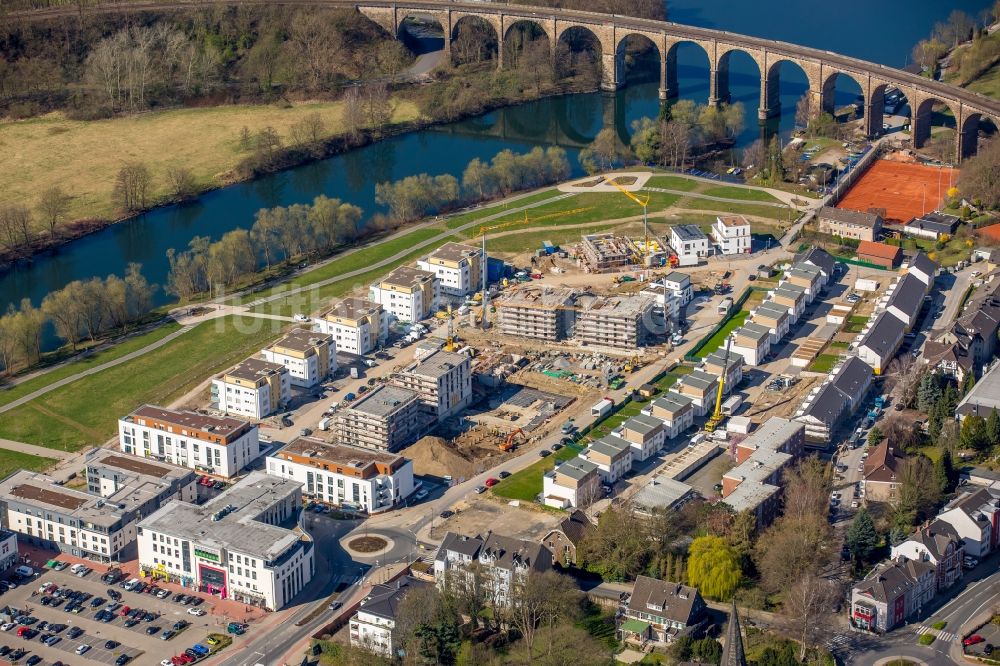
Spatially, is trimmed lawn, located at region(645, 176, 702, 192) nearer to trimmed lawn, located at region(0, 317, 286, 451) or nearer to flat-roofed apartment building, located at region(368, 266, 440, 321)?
flat-roofed apartment building, located at region(368, 266, 440, 321)

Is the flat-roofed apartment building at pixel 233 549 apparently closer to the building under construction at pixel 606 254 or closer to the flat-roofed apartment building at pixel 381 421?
the flat-roofed apartment building at pixel 381 421

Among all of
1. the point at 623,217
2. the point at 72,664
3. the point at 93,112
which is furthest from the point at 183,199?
the point at 72,664

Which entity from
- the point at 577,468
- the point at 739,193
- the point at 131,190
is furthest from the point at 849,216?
the point at 131,190

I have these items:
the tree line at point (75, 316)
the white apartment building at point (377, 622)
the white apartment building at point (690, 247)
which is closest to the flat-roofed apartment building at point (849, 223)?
the white apartment building at point (690, 247)

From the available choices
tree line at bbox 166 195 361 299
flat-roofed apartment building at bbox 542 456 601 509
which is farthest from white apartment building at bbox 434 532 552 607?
tree line at bbox 166 195 361 299

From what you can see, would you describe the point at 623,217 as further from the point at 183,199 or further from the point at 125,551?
the point at 125,551

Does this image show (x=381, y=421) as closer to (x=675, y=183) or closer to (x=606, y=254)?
(x=606, y=254)

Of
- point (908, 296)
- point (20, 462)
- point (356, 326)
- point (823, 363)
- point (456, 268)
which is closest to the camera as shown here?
point (20, 462)
